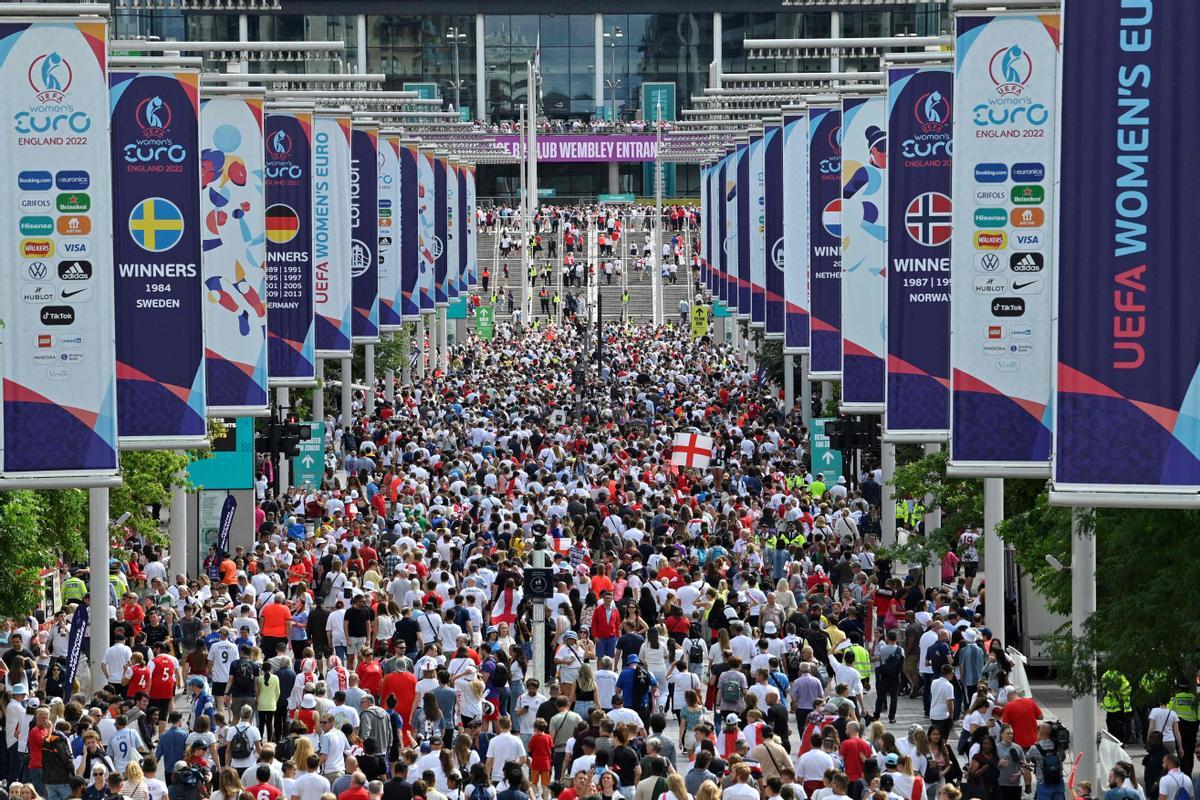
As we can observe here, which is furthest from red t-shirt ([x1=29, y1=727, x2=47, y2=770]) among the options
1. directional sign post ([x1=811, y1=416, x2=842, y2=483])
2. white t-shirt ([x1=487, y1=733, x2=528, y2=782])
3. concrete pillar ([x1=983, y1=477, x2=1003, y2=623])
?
directional sign post ([x1=811, y1=416, x2=842, y2=483])

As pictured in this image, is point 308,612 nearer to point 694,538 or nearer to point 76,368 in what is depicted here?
point 76,368

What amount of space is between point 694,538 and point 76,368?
38.7 feet

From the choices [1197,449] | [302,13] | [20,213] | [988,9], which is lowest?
[1197,449]

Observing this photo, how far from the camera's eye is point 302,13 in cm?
12250

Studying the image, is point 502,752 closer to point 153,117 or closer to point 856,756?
point 856,756

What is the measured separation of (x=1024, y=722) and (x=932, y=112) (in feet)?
22.3

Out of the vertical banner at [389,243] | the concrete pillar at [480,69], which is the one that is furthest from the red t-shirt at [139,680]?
the concrete pillar at [480,69]

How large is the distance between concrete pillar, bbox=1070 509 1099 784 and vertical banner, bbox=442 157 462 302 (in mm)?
42965

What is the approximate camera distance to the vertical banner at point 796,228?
1371 inches

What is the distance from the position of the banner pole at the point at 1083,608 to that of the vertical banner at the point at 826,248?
13.6m

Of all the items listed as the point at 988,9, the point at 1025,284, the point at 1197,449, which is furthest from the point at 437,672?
the point at 1197,449

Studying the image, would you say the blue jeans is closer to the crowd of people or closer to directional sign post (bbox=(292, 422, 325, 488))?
the crowd of people

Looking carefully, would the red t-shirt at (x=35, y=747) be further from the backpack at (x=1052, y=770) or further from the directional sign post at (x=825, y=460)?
the directional sign post at (x=825, y=460)

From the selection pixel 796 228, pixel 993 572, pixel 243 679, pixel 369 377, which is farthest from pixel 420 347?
pixel 243 679
